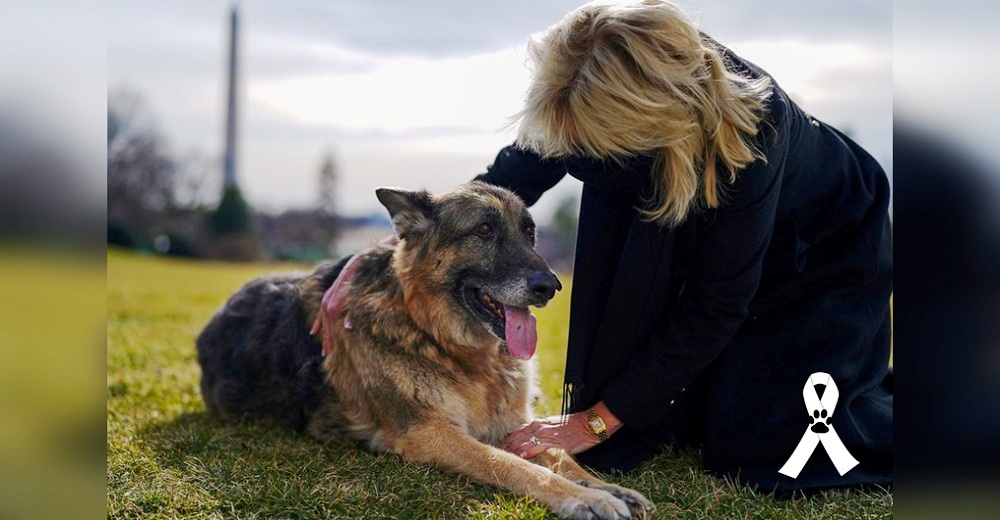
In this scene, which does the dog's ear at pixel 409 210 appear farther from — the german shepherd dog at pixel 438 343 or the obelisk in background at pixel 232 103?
the obelisk in background at pixel 232 103

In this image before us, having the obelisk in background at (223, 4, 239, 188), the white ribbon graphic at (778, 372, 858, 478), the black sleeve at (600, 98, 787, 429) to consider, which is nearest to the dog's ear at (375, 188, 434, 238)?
the black sleeve at (600, 98, 787, 429)

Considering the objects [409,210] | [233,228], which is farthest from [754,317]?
[233,228]

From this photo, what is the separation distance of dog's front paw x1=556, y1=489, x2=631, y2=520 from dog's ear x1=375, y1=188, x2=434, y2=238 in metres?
1.75

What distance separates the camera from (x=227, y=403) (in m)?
5.17

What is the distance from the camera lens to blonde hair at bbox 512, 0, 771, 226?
143 inches

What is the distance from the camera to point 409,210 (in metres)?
4.52

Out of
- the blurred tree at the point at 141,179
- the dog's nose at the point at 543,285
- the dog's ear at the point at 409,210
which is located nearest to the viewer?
the dog's nose at the point at 543,285

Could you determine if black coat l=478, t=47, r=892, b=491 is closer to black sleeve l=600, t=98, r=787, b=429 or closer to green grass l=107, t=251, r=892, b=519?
black sleeve l=600, t=98, r=787, b=429

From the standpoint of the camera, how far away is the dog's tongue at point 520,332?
432cm

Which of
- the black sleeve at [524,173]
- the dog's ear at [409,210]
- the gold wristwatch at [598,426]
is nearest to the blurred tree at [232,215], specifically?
the black sleeve at [524,173]

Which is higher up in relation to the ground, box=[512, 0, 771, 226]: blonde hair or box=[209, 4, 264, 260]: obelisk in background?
box=[512, 0, 771, 226]: blonde hair

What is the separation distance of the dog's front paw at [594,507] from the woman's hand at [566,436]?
687 millimetres

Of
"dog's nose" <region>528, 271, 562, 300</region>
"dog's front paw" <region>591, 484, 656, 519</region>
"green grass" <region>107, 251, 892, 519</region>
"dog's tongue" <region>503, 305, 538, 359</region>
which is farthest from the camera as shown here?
"dog's tongue" <region>503, 305, 538, 359</region>

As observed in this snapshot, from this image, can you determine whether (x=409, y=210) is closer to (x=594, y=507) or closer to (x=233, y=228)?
(x=594, y=507)
